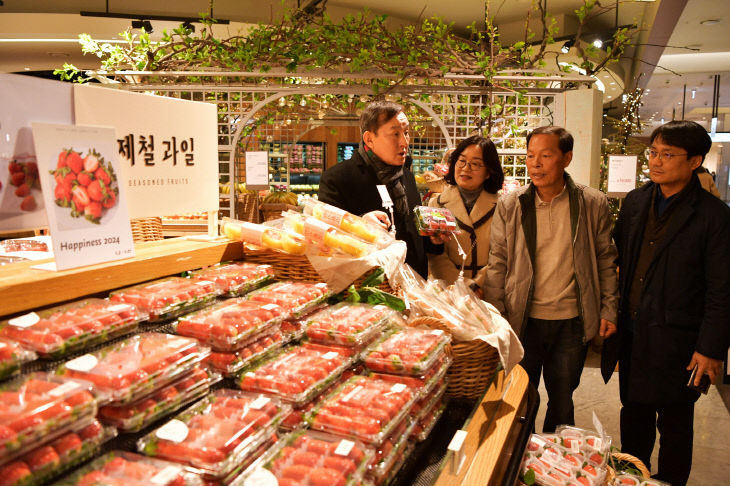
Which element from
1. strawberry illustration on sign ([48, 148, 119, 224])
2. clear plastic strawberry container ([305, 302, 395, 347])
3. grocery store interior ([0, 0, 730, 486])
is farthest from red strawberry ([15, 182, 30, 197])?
grocery store interior ([0, 0, 730, 486])

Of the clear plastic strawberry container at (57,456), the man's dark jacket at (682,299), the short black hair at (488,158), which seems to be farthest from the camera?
the short black hair at (488,158)

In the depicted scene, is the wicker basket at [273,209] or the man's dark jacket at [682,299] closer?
the man's dark jacket at [682,299]

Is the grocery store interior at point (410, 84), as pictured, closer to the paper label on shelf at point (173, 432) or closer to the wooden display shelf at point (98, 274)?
the wooden display shelf at point (98, 274)

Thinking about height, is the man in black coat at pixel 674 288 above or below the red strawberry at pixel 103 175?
below

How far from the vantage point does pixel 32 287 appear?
132 cm

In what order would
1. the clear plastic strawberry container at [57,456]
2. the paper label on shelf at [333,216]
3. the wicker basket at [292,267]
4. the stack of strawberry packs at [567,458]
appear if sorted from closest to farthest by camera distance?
the clear plastic strawberry container at [57,456] < the stack of strawberry packs at [567,458] < the wicker basket at [292,267] < the paper label on shelf at [333,216]

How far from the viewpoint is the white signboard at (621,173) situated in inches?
174

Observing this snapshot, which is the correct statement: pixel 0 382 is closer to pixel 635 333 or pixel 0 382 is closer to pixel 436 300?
pixel 436 300

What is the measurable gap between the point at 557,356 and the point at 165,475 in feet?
7.49

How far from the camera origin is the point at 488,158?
302 cm

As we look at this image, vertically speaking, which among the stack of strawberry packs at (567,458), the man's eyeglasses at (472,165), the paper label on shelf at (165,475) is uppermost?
the man's eyeglasses at (472,165)

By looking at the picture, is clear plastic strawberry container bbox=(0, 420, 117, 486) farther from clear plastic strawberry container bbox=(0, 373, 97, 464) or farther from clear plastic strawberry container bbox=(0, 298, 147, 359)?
clear plastic strawberry container bbox=(0, 298, 147, 359)

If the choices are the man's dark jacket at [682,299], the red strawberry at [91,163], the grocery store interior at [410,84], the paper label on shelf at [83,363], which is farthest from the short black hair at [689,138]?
the paper label on shelf at [83,363]

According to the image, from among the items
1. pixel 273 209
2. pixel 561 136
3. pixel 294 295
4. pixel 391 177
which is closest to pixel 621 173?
pixel 561 136
